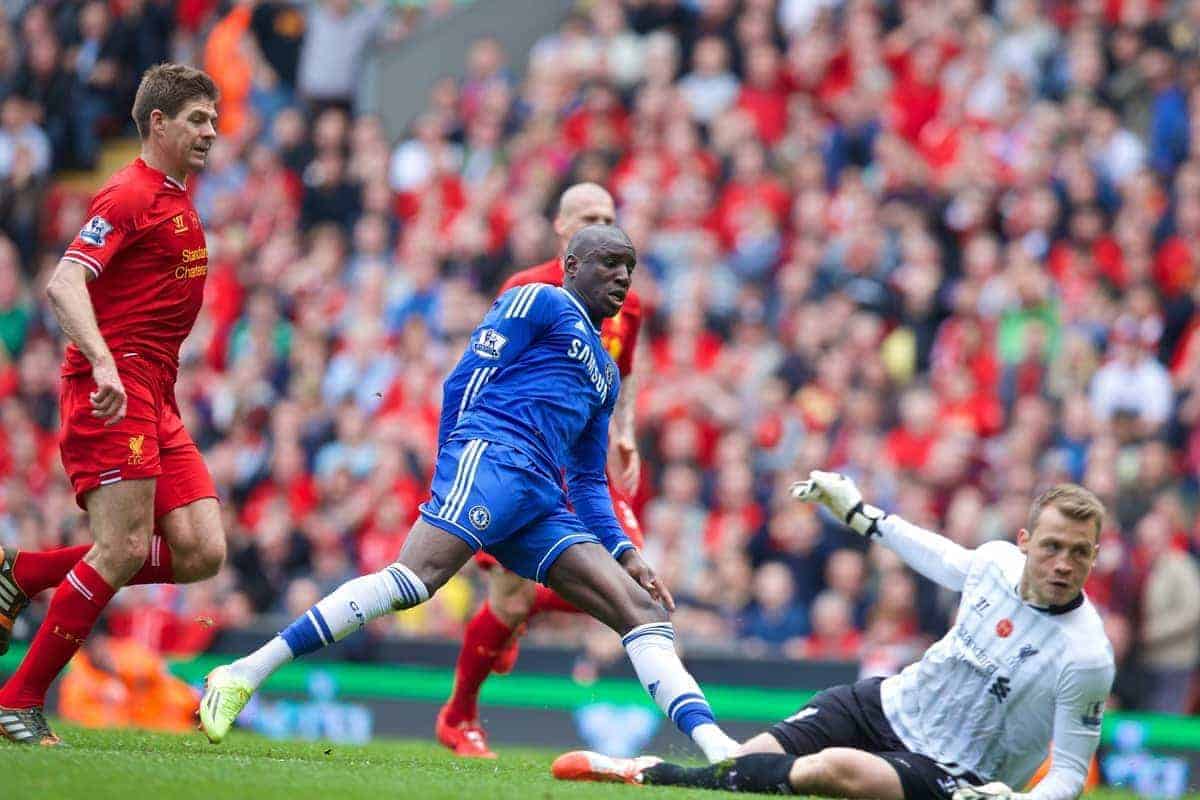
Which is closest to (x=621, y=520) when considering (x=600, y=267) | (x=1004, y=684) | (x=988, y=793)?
(x=600, y=267)

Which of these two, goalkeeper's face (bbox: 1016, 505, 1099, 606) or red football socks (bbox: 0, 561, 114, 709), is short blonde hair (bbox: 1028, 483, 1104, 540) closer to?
goalkeeper's face (bbox: 1016, 505, 1099, 606)

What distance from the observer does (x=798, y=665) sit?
1259cm

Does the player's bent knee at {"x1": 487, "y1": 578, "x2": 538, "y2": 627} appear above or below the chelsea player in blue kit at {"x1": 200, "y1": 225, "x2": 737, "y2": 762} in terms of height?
below

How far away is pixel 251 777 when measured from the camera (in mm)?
7059

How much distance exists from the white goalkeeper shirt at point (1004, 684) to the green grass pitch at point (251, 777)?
0.97 meters

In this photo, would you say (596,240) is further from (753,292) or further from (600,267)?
(753,292)

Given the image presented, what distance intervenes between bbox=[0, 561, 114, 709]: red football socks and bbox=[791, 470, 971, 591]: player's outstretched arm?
3.07m

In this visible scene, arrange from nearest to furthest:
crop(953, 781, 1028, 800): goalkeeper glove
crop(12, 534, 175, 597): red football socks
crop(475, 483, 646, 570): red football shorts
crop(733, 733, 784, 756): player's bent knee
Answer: crop(953, 781, 1028, 800): goalkeeper glove → crop(733, 733, 784, 756): player's bent knee → crop(12, 534, 175, 597): red football socks → crop(475, 483, 646, 570): red football shorts

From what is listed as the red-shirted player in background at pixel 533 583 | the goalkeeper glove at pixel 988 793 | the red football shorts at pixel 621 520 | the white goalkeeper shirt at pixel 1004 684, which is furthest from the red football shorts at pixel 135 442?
the goalkeeper glove at pixel 988 793

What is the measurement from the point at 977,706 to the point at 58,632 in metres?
3.93

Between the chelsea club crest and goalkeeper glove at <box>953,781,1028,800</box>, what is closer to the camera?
goalkeeper glove at <box>953,781,1028,800</box>

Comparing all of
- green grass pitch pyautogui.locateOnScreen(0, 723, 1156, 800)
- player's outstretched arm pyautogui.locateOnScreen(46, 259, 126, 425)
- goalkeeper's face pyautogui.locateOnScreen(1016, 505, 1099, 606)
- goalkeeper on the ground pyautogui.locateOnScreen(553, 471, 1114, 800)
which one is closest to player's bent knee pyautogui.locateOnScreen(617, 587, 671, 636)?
goalkeeper on the ground pyautogui.locateOnScreen(553, 471, 1114, 800)

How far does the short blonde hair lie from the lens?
7.04 metres

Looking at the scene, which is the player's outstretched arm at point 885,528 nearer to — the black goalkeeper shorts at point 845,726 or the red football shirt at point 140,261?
the black goalkeeper shorts at point 845,726
